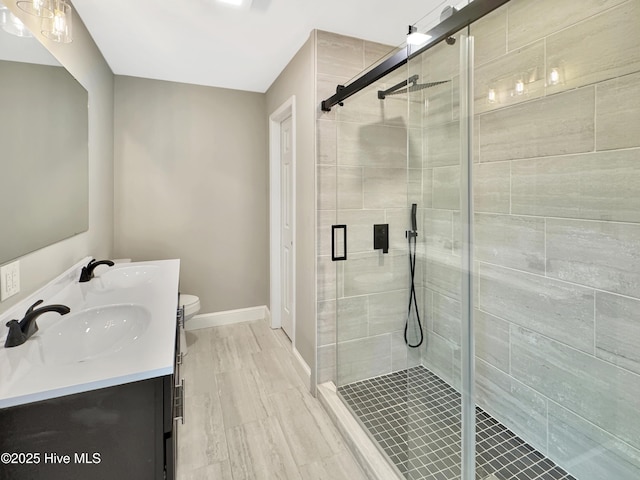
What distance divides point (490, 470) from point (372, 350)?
925 mm

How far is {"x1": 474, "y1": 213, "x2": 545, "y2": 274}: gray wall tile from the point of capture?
1678 mm

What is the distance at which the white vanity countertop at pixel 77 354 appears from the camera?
0.80 meters

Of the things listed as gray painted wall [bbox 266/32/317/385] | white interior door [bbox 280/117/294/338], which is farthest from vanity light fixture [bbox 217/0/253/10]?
white interior door [bbox 280/117/294/338]

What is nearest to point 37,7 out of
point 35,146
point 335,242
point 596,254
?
point 35,146

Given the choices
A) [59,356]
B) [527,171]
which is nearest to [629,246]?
[527,171]

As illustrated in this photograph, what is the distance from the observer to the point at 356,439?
1746 millimetres

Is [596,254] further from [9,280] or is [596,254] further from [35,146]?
[35,146]

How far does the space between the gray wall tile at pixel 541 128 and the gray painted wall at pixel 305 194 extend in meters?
1.09

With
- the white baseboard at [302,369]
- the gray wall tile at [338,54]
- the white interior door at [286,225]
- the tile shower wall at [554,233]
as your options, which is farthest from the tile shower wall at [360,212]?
the white interior door at [286,225]

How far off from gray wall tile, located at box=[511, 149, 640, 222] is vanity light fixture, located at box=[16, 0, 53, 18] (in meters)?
2.31

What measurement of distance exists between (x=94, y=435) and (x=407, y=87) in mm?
2063

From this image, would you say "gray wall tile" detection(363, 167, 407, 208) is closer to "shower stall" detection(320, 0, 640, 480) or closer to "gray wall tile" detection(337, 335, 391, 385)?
"shower stall" detection(320, 0, 640, 480)

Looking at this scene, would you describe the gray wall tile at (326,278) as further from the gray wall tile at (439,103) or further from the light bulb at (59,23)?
the light bulb at (59,23)

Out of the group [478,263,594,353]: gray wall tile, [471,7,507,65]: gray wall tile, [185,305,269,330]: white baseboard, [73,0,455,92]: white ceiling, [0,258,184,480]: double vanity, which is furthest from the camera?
[185,305,269,330]: white baseboard
